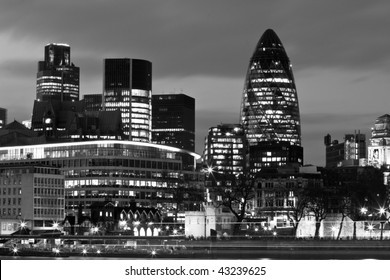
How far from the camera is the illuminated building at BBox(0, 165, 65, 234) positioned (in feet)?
611

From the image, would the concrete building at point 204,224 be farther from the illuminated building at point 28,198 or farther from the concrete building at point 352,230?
the illuminated building at point 28,198

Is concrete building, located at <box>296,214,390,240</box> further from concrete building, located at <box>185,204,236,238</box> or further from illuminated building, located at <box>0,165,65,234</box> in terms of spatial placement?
illuminated building, located at <box>0,165,65,234</box>

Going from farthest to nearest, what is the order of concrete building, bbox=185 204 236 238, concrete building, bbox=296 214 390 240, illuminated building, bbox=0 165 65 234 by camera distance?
illuminated building, bbox=0 165 65 234 < concrete building, bbox=296 214 390 240 < concrete building, bbox=185 204 236 238

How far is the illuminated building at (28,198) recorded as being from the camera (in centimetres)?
18625

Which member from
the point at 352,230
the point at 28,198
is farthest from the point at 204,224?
the point at 28,198

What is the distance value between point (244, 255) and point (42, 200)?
124547 millimetres

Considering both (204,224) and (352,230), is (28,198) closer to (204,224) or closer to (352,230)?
(204,224)

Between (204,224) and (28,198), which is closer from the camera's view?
(204,224)

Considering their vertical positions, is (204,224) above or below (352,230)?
above

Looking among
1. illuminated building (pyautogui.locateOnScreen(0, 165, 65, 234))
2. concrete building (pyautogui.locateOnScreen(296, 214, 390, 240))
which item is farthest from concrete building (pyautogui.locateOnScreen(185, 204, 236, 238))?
illuminated building (pyautogui.locateOnScreen(0, 165, 65, 234))

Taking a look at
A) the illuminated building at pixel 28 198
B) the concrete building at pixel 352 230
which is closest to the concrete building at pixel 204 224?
the concrete building at pixel 352 230

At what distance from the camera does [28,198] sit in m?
188
